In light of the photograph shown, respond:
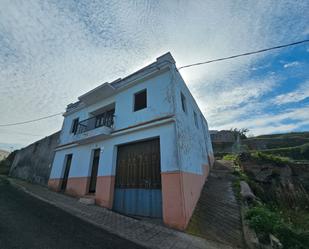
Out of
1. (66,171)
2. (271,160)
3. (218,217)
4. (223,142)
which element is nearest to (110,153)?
(66,171)

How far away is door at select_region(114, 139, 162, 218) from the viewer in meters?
5.66

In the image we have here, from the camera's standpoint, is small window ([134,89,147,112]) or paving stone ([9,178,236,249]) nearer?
A: paving stone ([9,178,236,249])

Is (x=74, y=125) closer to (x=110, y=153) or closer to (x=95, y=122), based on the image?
(x=95, y=122)

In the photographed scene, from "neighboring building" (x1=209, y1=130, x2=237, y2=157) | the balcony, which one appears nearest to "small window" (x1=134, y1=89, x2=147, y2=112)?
the balcony

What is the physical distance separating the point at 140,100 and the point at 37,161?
1401 cm

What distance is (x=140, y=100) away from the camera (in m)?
7.94

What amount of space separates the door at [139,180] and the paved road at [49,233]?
192 cm

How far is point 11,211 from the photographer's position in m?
5.06

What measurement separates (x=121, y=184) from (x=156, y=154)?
7.87ft

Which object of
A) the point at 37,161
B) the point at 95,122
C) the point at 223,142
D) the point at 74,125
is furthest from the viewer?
the point at 223,142

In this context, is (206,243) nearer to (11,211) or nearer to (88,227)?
(88,227)

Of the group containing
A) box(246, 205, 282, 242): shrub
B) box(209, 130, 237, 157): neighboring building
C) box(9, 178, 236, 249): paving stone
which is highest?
box(209, 130, 237, 157): neighboring building

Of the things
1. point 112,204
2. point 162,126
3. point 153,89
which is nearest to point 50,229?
point 112,204

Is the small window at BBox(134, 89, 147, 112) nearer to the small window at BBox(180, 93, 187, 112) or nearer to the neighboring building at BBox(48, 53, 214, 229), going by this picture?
the neighboring building at BBox(48, 53, 214, 229)
